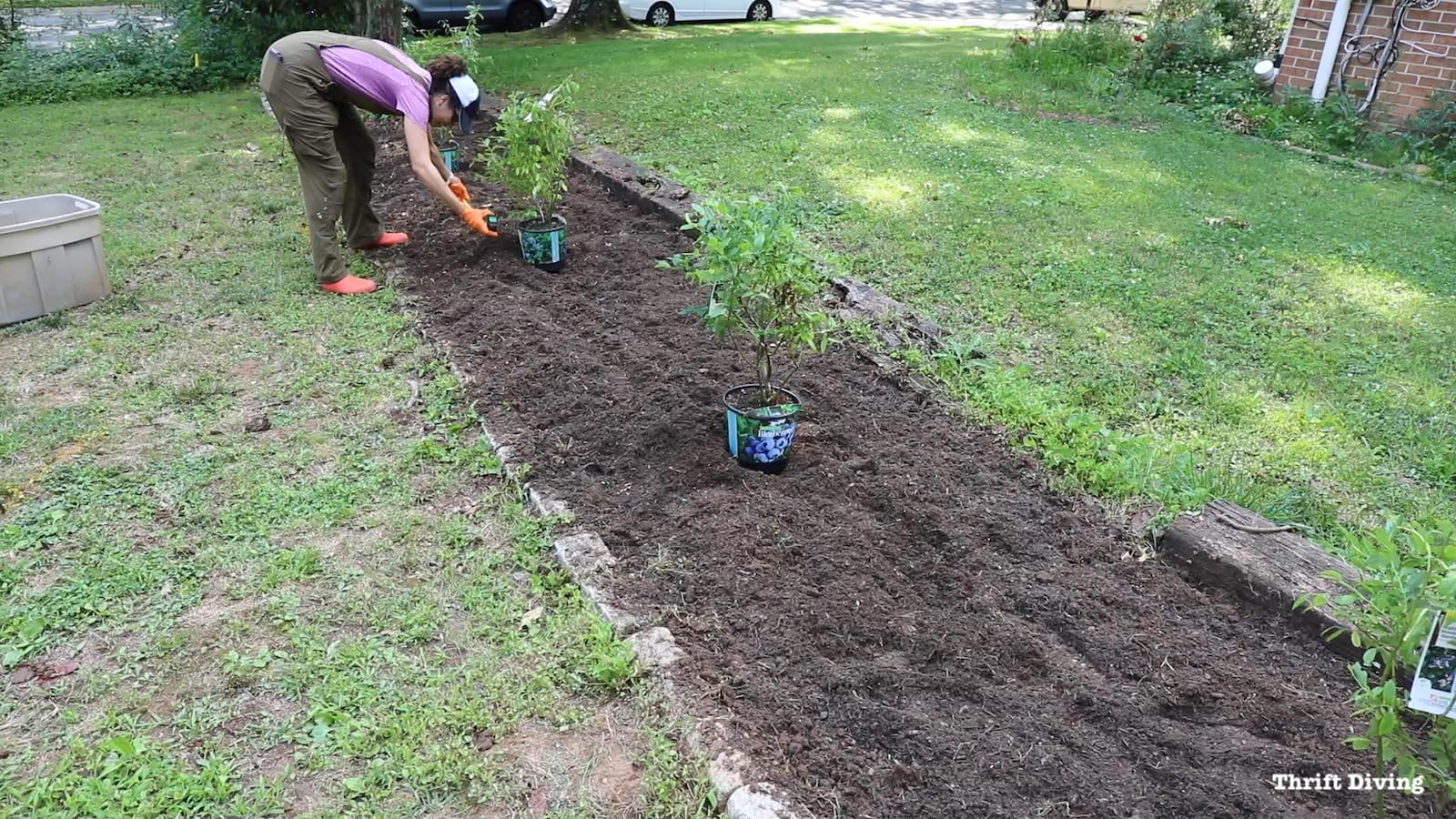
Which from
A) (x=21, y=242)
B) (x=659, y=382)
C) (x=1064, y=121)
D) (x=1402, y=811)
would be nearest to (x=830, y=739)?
(x=1402, y=811)

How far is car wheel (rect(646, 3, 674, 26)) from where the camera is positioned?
16.3m

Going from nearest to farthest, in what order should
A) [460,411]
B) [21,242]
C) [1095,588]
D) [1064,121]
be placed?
[1095,588] < [460,411] < [21,242] < [1064,121]

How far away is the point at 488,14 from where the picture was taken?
49.7 ft

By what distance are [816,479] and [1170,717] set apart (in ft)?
4.18

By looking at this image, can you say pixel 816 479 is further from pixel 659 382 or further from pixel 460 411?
pixel 460 411

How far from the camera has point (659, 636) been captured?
252cm

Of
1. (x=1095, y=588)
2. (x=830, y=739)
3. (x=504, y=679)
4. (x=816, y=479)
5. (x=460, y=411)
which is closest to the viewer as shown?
(x=830, y=739)

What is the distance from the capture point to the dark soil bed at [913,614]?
7.06 ft

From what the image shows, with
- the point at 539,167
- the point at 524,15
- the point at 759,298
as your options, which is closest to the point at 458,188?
the point at 539,167

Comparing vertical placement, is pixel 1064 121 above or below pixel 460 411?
above

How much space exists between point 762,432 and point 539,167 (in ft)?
7.86

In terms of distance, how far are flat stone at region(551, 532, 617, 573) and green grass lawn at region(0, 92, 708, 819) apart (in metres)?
0.05

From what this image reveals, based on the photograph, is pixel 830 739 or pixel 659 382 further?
pixel 659 382

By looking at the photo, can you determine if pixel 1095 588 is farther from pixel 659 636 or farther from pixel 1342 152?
pixel 1342 152
